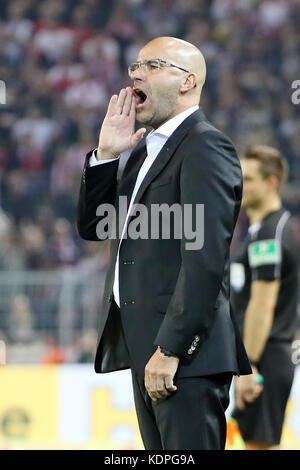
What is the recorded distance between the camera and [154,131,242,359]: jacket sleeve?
8.77 ft

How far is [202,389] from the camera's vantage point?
274cm

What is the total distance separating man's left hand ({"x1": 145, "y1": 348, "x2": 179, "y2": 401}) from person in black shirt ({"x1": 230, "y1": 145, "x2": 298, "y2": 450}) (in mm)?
1718

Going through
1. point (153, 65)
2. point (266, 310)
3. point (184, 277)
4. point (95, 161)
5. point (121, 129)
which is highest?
point (153, 65)

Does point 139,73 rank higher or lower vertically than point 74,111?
lower

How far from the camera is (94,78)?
37.4ft

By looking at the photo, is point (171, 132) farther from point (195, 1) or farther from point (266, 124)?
point (195, 1)

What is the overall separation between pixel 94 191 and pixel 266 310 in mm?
1561

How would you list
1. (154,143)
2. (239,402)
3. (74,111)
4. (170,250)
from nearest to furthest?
1. (170,250)
2. (154,143)
3. (239,402)
4. (74,111)

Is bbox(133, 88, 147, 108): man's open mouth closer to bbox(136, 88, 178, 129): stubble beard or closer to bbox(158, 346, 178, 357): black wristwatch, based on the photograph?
bbox(136, 88, 178, 129): stubble beard

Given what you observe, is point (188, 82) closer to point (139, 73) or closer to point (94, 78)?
point (139, 73)

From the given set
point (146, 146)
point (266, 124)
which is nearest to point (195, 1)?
point (266, 124)

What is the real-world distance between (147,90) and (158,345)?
0.92 m

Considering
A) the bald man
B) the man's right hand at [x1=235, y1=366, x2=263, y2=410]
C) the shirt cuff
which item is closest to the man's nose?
the bald man

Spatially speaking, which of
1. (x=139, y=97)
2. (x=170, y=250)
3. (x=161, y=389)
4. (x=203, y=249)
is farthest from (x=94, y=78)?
(x=161, y=389)
